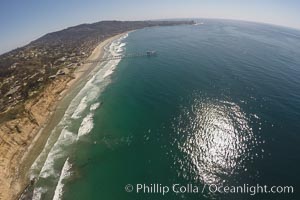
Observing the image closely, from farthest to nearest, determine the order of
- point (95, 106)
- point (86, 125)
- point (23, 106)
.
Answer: point (95, 106)
point (23, 106)
point (86, 125)

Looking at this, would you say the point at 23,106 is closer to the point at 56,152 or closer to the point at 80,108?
the point at 80,108

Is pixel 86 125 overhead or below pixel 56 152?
overhead

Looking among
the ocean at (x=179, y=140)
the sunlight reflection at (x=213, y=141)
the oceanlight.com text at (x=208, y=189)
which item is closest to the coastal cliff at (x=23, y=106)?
the ocean at (x=179, y=140)

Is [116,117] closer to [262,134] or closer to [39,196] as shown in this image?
[39,196]

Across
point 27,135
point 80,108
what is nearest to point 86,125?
point 80,108

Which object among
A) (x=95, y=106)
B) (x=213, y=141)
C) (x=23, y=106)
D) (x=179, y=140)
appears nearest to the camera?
(x=213, y=141)

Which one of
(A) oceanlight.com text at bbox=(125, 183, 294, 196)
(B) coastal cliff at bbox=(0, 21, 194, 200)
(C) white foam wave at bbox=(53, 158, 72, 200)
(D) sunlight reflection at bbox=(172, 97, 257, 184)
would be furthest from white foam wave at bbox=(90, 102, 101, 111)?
(A) oceanlight.com text at bbox=(125, 183, 294, 196)
